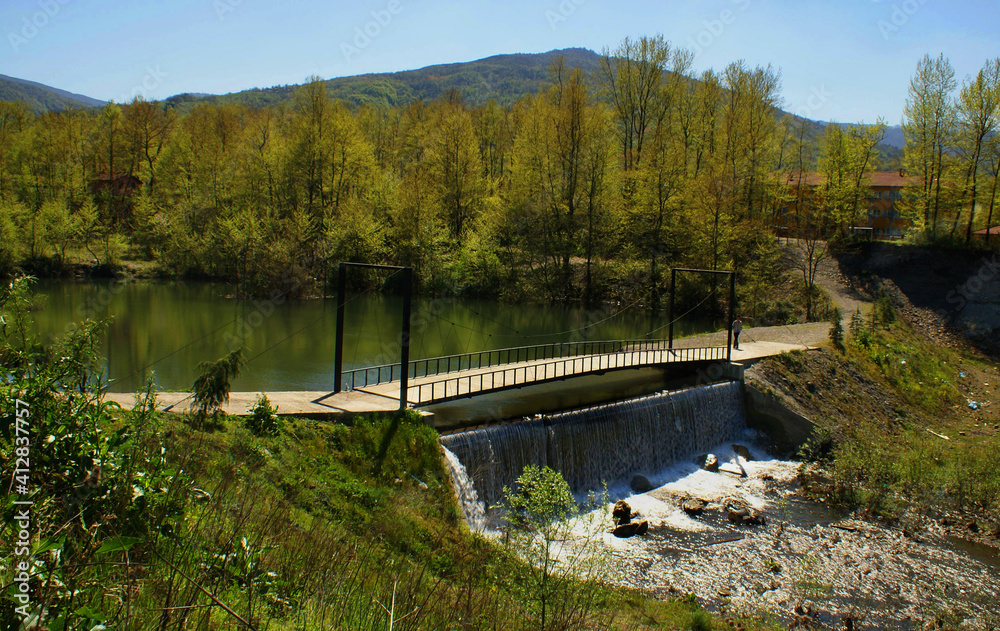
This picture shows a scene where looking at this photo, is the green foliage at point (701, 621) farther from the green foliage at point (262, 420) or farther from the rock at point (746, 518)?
the green foliage at point (262, 420)

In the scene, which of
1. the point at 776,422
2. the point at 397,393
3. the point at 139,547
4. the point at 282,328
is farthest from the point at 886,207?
the point at 139,547

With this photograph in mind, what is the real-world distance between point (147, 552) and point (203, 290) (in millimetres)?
43719

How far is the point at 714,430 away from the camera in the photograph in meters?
20.4

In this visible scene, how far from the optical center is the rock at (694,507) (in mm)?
15133

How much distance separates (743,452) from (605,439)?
18.2 ft

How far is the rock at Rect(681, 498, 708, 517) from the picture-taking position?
1513 centimetres

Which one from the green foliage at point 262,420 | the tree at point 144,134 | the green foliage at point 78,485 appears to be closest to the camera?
the green foliage at point 78,485

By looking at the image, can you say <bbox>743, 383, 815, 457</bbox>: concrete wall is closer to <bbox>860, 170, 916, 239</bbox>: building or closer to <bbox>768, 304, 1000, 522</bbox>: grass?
<bbox>768, 304, 1000, 522</bbox>: grass

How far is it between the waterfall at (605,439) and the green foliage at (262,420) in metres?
3.74

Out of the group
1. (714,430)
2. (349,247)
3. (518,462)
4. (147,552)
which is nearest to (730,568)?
(518,462)

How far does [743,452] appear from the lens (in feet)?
65.1

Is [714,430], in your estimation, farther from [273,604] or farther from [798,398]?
[273,604]

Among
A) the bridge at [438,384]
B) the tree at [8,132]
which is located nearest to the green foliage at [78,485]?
the bridge at [438,384]

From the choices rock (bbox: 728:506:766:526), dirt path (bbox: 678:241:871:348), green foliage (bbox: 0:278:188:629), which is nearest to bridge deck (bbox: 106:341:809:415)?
rock (bbox: 728:506:766:526)
